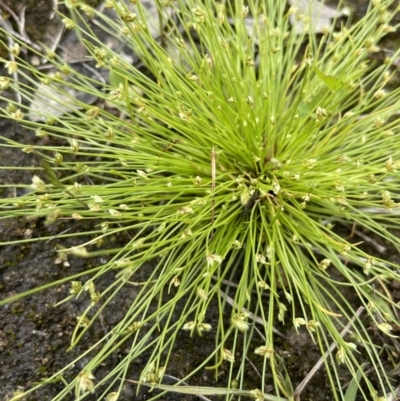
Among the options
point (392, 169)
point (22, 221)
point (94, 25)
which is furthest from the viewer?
point (94, 25)

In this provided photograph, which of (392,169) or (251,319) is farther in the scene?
(251,319)

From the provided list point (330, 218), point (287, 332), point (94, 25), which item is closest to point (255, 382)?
point (287, 332)

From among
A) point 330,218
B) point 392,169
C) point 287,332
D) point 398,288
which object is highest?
point 392,169

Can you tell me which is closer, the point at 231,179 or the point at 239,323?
the point at 239,323

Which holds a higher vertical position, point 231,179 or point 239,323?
point 231,179

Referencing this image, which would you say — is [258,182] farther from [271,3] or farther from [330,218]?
[271,3]

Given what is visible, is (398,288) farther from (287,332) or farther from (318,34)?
(318,34)

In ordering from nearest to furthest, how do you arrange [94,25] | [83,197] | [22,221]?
[83,197] < [22,221] < [94,25]

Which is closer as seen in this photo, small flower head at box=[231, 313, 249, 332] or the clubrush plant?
small flower head at box=[231, 313, 249, 332]

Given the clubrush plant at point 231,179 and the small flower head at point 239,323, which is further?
the clubrush plant at point 231,179

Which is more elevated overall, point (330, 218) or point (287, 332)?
point (330, 218)
